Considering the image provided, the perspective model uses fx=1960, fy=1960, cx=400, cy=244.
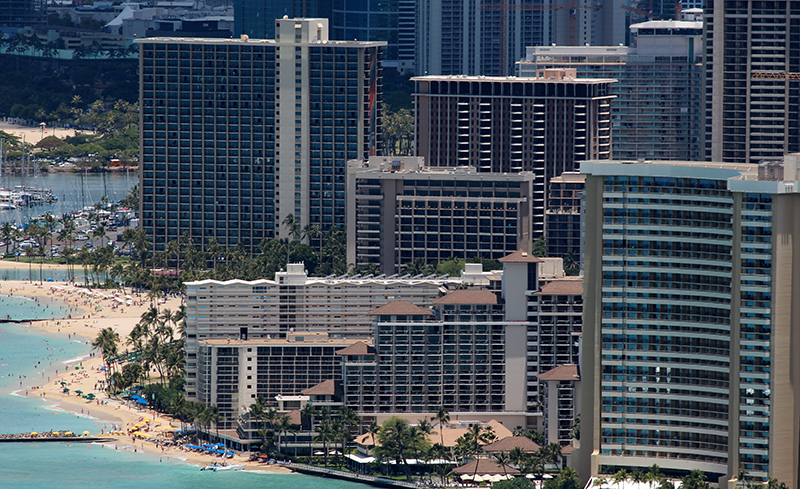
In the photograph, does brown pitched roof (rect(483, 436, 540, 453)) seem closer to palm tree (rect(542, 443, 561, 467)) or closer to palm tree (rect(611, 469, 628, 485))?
palm tree (rect(542, 443, 561, 467))

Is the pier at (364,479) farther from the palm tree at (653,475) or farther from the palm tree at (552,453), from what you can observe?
the palm tree at (653,475)

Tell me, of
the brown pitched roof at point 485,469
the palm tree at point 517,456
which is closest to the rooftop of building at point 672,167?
the palm tree at point 517,456

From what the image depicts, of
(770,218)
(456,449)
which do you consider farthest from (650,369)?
(456,449)

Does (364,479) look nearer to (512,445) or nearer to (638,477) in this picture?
(512,445)

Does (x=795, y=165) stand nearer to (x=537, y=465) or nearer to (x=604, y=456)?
(x=604, y=456)

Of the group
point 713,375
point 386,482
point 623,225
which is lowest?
point 386,482

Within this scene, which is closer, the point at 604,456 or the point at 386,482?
the point at 604,456

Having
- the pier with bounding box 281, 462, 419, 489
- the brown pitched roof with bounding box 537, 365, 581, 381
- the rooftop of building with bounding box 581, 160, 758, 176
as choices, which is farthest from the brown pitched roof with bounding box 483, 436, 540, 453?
the rooftop of building with bounding box 581, 160, 758, 176
